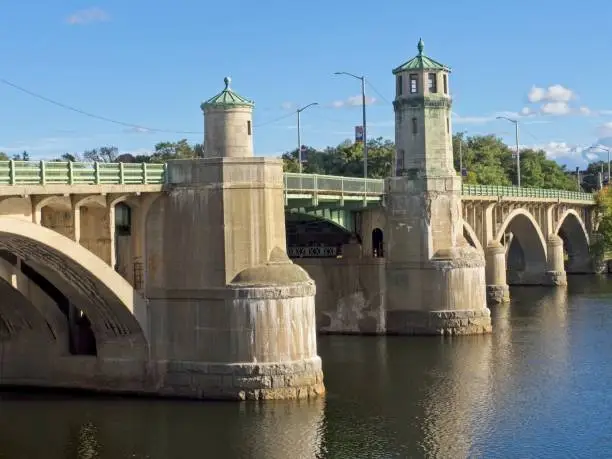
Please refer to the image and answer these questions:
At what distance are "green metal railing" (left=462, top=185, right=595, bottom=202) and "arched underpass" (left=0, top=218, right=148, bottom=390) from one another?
37.7m

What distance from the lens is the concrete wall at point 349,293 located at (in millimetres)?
57750

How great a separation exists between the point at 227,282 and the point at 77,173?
7058 mm

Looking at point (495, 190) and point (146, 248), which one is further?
point (495, 190)

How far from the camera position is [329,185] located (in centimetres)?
5256

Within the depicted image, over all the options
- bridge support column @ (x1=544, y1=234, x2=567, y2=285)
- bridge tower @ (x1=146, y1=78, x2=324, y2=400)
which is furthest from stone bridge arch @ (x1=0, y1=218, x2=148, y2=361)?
bridge support column @ (x1=544, y1=234, x2=567, y2=285)

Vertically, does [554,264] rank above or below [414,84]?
below

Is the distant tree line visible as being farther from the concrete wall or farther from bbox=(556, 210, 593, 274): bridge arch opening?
the concrete wall

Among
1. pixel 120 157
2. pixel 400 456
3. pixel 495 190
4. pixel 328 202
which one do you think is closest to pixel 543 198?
pixel 495 190

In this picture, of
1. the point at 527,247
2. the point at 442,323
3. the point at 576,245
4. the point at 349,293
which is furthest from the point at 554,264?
the point at 442,323

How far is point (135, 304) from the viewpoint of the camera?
125 ft

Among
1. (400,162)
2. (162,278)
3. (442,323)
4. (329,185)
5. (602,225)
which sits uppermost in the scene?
(400,162)

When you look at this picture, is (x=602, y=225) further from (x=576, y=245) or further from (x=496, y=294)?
(x=496, y=294)

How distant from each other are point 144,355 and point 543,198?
60.4m

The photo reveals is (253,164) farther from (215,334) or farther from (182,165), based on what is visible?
(215,334)
